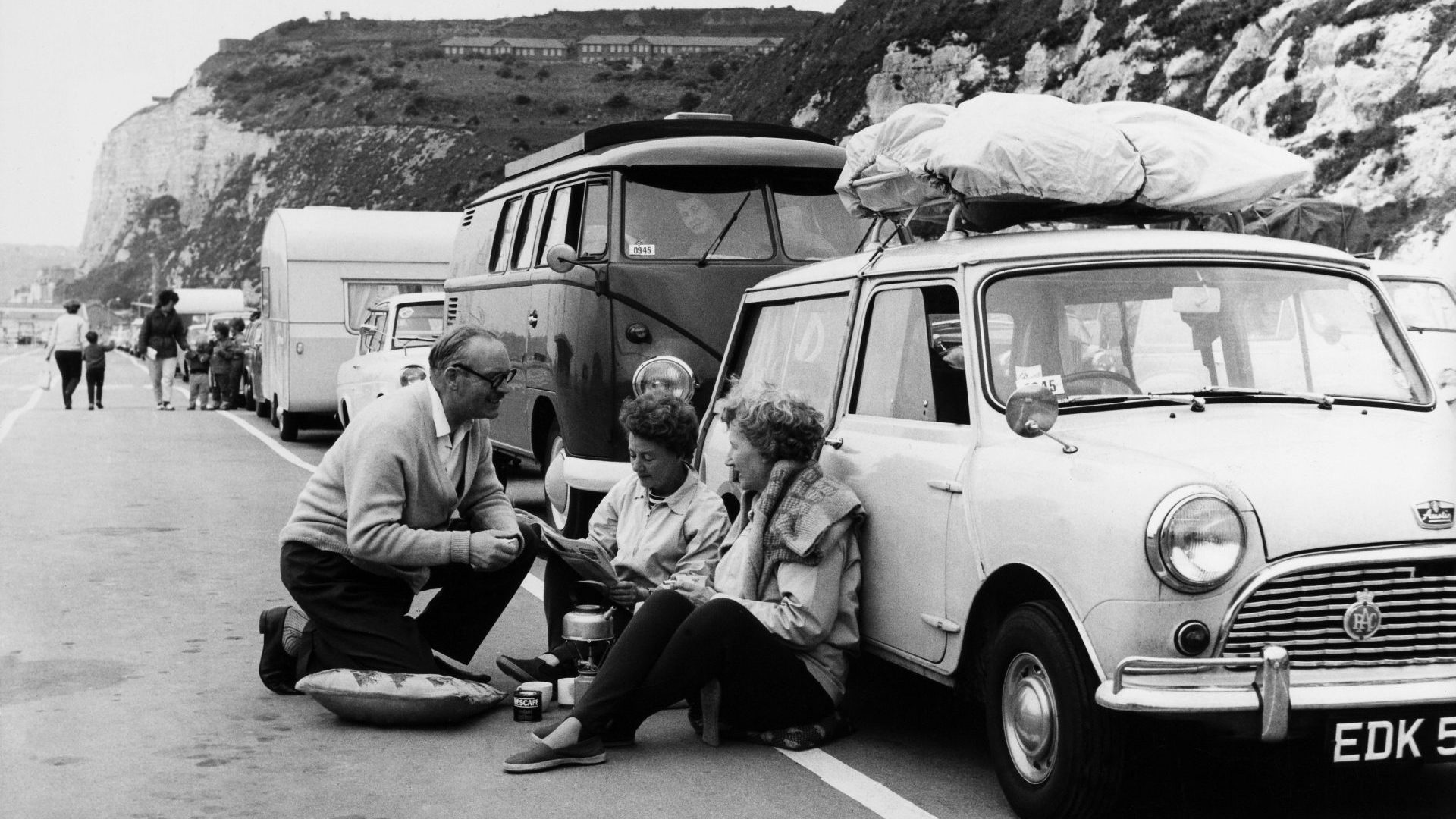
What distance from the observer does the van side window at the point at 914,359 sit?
18.1 ft

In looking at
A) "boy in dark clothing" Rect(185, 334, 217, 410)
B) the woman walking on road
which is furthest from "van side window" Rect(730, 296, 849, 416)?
"boy in dark clothing" Rect(185, 334, 217, 410)

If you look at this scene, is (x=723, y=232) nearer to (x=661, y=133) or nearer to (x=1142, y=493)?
(x=661, y=133)

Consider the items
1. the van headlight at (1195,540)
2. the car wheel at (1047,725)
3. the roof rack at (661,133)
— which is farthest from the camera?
the roof rack at (661,133)

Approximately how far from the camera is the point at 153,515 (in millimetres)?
12602

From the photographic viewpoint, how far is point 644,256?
995cm

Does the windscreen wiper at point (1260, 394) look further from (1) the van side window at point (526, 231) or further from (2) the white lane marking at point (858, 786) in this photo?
(1) the van side window at point (526, 231)

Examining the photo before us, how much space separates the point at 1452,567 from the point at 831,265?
2.99 metres

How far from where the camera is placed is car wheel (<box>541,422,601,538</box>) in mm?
9781

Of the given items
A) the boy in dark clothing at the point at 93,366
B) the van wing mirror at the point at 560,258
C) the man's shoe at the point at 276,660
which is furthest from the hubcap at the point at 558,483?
the boy in dark clothing at the point at 93,366

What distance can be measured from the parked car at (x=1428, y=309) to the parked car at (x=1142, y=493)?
16.8 ft

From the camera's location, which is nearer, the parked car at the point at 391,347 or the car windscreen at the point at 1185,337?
the car windscreen at the point at 1185,337

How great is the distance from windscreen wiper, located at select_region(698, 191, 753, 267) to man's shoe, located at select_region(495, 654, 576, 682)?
371cm

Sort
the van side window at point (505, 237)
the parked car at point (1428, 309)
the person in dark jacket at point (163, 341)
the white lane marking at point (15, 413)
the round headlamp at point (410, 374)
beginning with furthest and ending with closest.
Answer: the person in dark jacket at point (163, 341)
the white lane marking at point (15, 413)
the round headlamp at point (410, 374)
the van side window at point (505, 237)
the parked car at point (1428, 309)

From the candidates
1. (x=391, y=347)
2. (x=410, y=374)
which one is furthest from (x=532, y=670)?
(x=391, y=347)
